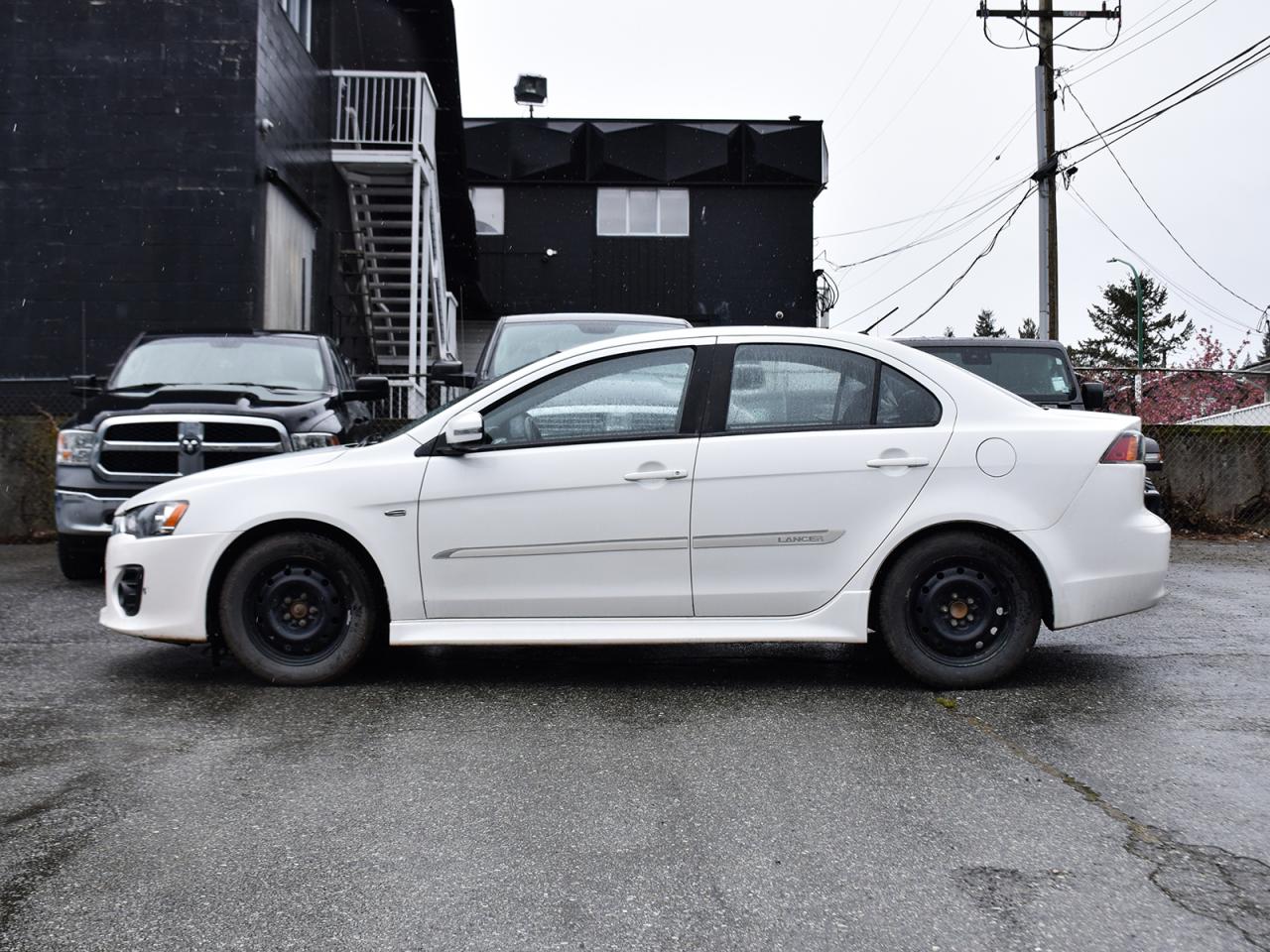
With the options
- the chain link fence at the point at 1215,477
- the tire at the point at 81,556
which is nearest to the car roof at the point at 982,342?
the chain link fence at the point at 1215,477

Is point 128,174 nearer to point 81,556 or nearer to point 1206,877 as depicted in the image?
point 81,556

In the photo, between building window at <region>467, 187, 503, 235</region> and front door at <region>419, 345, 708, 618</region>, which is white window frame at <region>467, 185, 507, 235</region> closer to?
building window at <region>467, 187, 503, 235</region>

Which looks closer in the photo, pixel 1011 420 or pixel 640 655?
pixel 1011 420

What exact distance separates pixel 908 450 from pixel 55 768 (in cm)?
358

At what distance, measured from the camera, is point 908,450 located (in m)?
5.45

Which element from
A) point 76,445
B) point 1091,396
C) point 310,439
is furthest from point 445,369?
point 1091,396

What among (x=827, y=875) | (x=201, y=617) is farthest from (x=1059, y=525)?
(x=201, y=617)

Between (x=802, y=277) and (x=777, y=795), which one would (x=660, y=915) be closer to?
(x=777, y=795)

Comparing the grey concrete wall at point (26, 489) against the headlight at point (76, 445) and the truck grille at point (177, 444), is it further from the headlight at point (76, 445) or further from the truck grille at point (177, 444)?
the truck grille at point (177, 444)

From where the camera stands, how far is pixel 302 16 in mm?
17172

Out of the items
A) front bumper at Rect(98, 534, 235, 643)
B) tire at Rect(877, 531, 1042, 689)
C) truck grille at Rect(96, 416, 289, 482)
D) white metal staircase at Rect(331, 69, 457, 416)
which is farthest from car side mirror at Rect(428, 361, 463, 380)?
white metal staircase at Rect(331, 69, 457, 416)

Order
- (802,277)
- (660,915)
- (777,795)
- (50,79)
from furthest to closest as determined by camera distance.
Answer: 1. (802,277)
2. (50,79)
3. (777,795)
4. (660,915)

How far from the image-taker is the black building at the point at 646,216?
2930 centimetres

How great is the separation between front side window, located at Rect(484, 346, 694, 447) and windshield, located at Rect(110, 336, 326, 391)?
13.9ft
